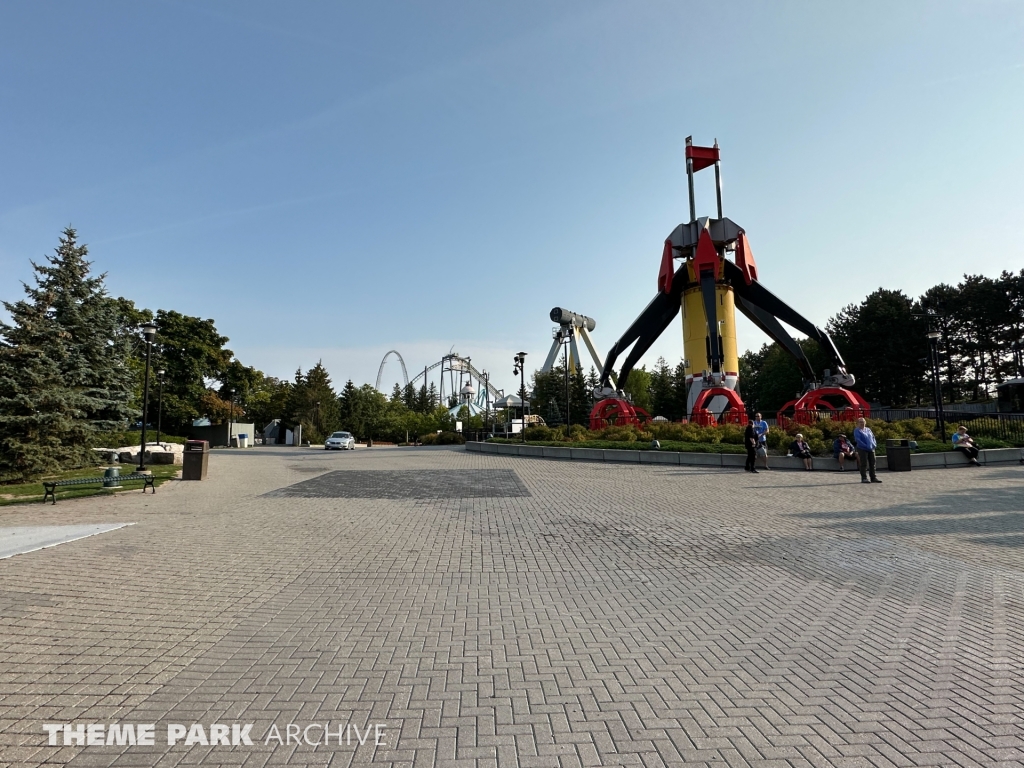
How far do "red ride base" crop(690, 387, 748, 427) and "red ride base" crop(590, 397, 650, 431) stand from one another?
344 centimetres

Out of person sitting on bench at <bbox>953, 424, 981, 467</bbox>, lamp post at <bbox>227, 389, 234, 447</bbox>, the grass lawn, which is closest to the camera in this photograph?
the grass lawn

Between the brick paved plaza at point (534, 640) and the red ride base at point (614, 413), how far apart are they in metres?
22.8

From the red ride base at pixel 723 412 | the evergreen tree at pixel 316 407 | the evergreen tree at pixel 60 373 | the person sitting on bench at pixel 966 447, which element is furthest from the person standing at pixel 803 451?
the evergreen tree at pixel 316 407

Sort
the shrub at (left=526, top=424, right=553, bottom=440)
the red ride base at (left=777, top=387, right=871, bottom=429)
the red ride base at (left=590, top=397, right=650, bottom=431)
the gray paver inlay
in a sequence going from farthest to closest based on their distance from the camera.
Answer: the red ride base at (left=590, top=397, right=650, bottom=431), the shrub at (left=526, top=424, right=553, bottom=440), the red ride base at (left=777, top=387, right=871, bottom=429), the gray paver inlay

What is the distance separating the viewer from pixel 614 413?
1368 inches

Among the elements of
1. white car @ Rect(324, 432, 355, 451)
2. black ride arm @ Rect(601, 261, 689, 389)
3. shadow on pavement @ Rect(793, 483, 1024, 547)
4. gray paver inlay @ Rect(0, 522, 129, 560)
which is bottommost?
shadow on pavement @ Rect(793, 483, 1024, 547)

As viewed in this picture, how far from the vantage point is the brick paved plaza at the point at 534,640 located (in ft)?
9.83

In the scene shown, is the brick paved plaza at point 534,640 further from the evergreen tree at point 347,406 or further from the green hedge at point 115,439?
the evergreen tree at point 347,406

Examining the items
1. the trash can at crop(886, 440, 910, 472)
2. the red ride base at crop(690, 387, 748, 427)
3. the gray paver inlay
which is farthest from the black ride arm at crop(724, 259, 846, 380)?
the gray paver inlay

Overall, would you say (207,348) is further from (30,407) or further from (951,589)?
(951,589)

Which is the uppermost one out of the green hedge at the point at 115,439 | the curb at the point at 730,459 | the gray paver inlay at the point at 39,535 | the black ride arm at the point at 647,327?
the black ride arm at the point at 647,327

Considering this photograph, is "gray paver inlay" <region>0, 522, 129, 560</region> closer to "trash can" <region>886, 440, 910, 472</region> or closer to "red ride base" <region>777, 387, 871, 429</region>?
"trash can" <region>886, 440, 910, 472</region>

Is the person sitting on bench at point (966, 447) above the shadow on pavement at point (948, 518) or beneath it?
above

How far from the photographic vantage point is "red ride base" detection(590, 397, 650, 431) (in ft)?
106
